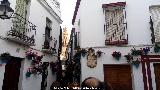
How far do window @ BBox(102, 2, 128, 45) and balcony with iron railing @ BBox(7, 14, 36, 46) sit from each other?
13.1 feet

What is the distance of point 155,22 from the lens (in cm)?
1175

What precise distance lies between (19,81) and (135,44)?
619 centimetres

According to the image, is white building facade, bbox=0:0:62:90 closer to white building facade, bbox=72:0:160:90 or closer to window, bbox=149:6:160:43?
white building facade, bbox=72:0:160:90

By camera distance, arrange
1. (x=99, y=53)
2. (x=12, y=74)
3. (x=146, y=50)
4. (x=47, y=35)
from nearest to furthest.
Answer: (x=12, y=74)
(x=146, y=50)
(x=99, y=53)
(x=47, y=35)

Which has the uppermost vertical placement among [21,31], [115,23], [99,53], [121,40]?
[115,23]

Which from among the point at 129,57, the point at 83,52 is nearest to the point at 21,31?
the point at 83,52

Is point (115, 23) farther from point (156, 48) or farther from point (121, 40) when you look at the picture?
point (156, 48)

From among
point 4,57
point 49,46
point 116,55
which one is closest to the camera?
point 4,57

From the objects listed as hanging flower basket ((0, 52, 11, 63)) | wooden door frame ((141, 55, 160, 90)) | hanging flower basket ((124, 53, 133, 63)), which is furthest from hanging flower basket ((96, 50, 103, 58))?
hanging flower basket ((0, 52, 11, 63))

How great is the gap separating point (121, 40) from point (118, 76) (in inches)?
74.0

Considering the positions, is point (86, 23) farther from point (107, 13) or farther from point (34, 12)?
point (34, 12)

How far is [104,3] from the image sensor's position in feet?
40.3

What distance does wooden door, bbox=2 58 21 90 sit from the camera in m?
10.1

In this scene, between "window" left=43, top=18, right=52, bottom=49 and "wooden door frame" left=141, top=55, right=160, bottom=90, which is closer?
"wooden door frame" left=141, top=55, right=160, bottom=90
